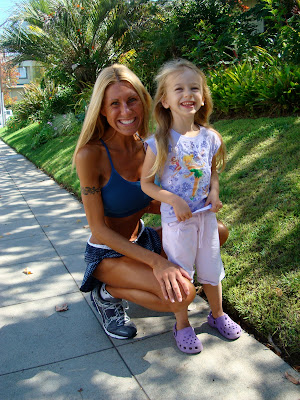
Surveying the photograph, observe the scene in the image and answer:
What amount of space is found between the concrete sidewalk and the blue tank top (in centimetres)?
80

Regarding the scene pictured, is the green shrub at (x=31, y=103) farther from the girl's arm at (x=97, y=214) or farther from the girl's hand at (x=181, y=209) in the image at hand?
the girl's hand at (x=181, y=209)

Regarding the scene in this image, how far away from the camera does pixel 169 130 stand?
8.40 ft

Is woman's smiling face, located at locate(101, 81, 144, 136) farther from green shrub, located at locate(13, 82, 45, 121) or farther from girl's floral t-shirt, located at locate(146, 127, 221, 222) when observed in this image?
green shrub, located at locate(13, 82, 45, 121)

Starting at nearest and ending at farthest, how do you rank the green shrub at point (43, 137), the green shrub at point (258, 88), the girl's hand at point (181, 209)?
the girl's hand at point (181, 209) → the green shrub at point (258, 88) → the green shrub at point (43, 137)

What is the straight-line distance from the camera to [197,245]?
2.54 metres

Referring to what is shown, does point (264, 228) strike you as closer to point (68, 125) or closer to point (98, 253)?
point (98, 253)

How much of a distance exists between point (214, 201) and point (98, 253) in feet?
2.81

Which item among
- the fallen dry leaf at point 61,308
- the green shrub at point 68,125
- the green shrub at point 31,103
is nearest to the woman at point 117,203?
the fallen dry leaf at point 61,308

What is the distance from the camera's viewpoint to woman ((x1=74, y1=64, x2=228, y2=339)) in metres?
2.53

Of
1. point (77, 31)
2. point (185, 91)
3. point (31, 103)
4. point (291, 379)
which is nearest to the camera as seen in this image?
point (291, 379)

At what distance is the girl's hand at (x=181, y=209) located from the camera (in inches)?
91.4

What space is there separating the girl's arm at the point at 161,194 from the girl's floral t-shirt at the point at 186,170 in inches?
2.6

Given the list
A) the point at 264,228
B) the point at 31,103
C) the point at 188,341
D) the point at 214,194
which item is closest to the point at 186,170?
the point at 214,194

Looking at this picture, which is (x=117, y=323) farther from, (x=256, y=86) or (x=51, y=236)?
(x=256, y=86)
